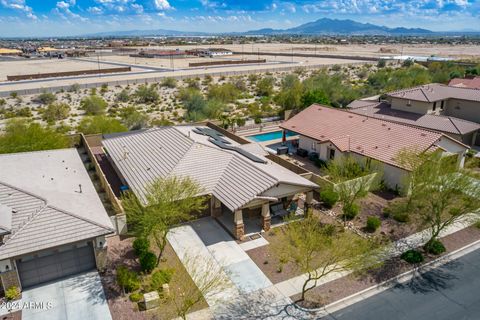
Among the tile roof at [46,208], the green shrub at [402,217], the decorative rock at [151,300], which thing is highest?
the tile roof at [46,208]

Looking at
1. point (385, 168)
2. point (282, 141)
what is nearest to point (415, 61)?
point (282, 141)

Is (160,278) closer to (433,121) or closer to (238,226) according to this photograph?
(238,226)

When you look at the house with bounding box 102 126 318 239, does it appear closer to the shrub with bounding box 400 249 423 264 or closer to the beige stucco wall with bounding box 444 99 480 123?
the shrub with bounding box 400 249 423 264

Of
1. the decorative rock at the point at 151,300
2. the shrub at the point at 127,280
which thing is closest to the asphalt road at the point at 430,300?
the decorative rock at the point at 151,300

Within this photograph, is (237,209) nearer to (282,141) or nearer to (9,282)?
(9,282)

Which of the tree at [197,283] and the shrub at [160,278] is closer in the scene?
the tree at [197,283]

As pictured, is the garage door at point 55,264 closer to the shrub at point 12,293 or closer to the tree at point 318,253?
the shrub at point 12,293
